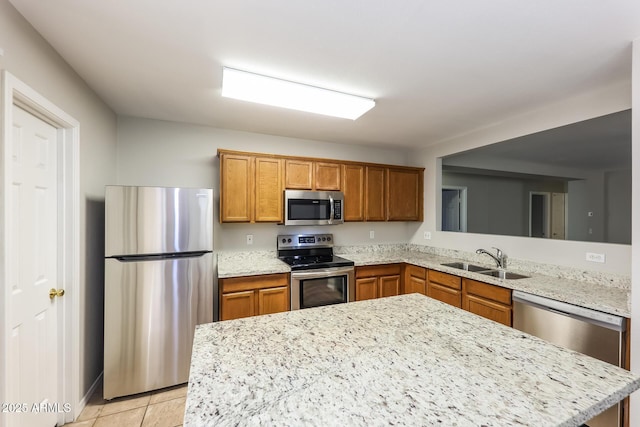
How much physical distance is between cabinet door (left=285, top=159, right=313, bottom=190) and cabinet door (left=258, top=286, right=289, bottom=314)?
1.18 m

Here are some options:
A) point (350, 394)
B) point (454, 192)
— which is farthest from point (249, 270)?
point (454, 192)

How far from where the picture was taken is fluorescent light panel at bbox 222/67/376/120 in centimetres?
190

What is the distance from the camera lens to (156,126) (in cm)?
288

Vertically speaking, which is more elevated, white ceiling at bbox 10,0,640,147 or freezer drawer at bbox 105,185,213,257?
white ceiling at bbox 10,0,640,147

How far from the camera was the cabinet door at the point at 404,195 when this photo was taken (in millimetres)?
3761

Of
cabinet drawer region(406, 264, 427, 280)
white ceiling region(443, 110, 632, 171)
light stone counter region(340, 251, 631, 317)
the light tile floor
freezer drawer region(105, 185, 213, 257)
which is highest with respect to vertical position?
white ceiling region(443, 110, 632, 171)

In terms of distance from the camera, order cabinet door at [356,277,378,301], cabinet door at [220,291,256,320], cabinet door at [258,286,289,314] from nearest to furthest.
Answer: cabinet door at [220,291,256,320], cabinet door at [258,286,289,314], cabinet door at [356,277,378,301]

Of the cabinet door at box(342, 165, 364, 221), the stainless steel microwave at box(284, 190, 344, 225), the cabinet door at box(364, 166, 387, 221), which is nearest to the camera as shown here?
the stainless steel microwave at box(284, 190, 344, 225)

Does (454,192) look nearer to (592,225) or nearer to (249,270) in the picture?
(592,225)

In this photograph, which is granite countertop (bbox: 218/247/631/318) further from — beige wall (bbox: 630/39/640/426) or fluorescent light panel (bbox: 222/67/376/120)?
fluorescent light panel (bbox: 222/67/376/120)

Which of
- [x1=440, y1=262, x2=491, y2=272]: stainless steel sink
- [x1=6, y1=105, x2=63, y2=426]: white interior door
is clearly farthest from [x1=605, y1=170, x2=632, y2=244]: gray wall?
[x1=6, y1=105, x2=63, y2=426]: white interior door

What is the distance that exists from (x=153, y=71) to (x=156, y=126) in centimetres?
114

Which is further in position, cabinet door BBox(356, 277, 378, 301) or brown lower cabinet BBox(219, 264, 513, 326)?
cabinet door BBox(356, 277, 378, 301)

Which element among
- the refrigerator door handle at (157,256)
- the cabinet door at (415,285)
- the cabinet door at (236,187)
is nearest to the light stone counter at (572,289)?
the cabinet door at (415,285)
